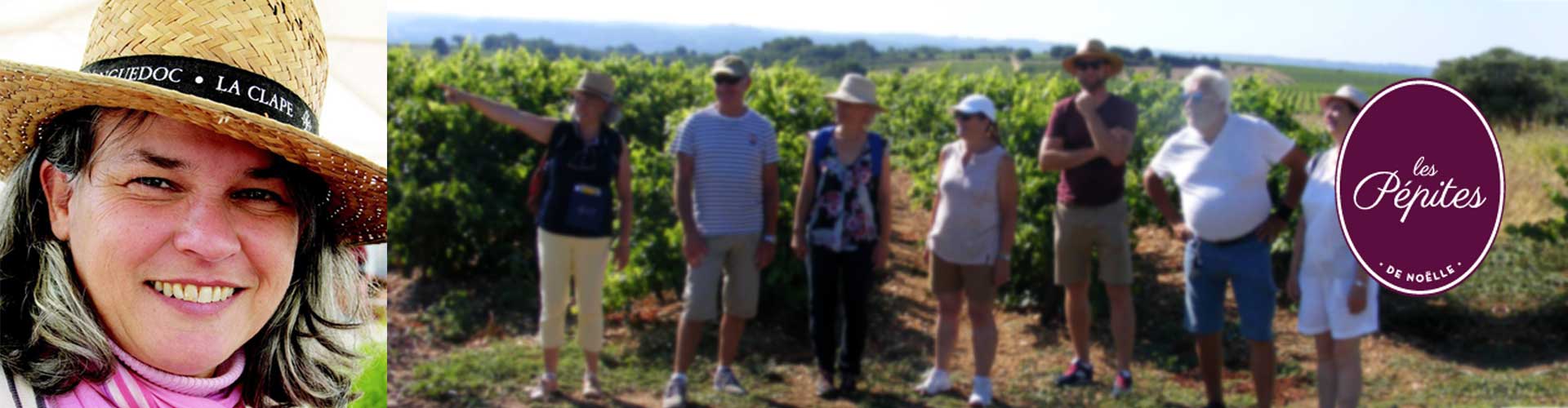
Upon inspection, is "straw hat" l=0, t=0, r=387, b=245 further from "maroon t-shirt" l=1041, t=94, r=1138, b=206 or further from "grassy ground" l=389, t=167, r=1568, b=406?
"grassy ground" l=389, t=167, r=1568, b=406

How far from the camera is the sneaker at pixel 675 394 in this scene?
3979 millimetres

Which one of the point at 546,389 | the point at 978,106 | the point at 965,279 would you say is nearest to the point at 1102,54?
the point at 978,106

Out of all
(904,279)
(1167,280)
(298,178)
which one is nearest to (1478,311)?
(1167,280)

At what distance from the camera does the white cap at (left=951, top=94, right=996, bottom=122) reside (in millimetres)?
3645

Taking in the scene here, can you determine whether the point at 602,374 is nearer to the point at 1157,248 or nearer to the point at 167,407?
the point at 1157,248

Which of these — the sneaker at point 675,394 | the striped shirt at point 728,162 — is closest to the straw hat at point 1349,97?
the striped shirt at point 728,162

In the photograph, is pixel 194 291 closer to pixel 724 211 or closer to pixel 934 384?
pixel 724 211

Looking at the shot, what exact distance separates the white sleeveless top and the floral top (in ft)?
0.68

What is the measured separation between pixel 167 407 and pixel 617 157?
230 cm

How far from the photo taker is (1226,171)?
331 centimetres

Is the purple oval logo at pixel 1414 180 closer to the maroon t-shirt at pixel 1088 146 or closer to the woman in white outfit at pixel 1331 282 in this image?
the woman in white outfit at pixel 1331 282

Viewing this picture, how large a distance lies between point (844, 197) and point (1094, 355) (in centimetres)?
93

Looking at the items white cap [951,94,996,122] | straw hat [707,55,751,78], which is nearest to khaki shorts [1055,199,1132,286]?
white cap [951,94,996,122]

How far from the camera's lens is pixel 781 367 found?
4273 millimetres
